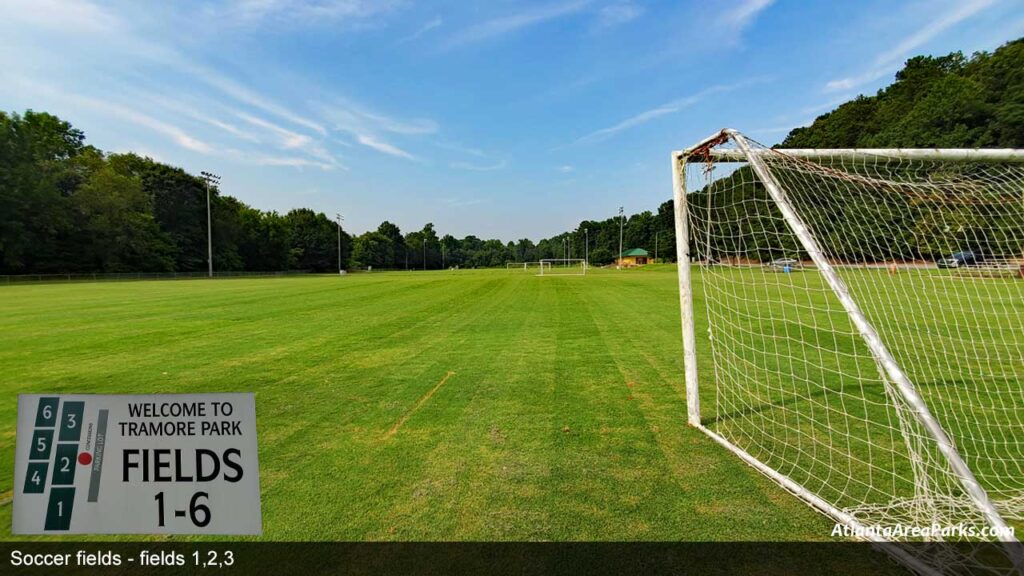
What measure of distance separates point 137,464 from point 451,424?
7.84 ft

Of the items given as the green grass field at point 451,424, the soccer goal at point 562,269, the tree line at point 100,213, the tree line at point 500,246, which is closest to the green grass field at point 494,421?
the green grass field at point 451,424

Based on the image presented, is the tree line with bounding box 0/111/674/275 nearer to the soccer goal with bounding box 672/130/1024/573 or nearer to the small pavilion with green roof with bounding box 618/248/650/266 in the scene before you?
the small pavilion with green roof with bounding box 618/248/650/266

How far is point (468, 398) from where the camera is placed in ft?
15.0

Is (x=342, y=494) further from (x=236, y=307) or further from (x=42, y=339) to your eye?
(x=236, y=307)

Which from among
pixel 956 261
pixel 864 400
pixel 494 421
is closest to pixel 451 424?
pixel 494 421

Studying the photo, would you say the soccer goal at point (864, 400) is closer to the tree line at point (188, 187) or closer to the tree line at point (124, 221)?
the tree line at point (188, 187)

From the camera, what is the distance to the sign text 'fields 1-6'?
173cm

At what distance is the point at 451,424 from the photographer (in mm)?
3855

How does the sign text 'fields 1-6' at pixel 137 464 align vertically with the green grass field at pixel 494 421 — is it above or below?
above

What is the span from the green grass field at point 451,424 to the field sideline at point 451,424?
0.7 inches

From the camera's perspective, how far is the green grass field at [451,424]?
241 cm

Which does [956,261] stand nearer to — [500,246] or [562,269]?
[562,269]

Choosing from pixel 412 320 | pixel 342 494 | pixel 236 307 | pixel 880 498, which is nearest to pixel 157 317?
pixel 236 307

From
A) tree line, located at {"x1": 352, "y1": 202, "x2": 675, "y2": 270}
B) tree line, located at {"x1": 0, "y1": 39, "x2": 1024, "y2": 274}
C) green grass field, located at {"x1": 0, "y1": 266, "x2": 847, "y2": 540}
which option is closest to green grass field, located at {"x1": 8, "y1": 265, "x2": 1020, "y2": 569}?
green grass field, located at {"x1": 0, "y1": 266, "x2": 847, "y2": 540}
